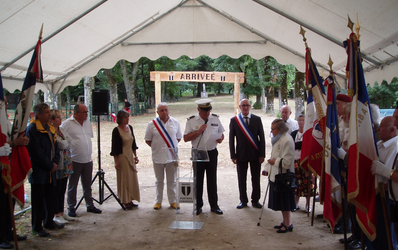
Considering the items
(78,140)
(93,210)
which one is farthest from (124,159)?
(93,210)

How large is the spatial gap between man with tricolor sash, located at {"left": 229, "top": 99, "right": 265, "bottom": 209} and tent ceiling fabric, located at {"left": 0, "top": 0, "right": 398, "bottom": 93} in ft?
5.26

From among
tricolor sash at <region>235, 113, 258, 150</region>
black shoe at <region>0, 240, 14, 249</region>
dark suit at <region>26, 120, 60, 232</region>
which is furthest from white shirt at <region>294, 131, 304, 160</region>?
black shoe at <region>0, 240, 14, 249</region>

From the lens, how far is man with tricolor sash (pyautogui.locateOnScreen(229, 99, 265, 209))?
17.8 ft

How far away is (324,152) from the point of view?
3.68 meters

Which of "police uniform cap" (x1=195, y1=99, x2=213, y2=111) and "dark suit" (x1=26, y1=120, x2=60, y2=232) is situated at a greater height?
"police uniform cap" (x1=195, y1=99, x2=213, y2=111)

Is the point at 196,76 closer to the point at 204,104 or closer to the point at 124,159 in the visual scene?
the point at 204,104

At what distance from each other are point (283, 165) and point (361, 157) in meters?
1.21

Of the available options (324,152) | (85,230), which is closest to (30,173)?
(85,230)

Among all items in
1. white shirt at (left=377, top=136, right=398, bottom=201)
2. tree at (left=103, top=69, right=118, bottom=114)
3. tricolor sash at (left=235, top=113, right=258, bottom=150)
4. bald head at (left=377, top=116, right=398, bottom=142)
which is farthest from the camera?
tree at (left=103, top=69, right=118, bottom=114)

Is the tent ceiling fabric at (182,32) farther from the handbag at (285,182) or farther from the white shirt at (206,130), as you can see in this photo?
the handbag at (285,182)

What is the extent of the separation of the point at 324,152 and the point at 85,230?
3.42 metres

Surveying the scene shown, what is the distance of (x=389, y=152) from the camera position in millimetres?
2988

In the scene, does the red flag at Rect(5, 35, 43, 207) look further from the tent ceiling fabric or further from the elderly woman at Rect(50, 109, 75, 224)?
the tent ceiling fabric

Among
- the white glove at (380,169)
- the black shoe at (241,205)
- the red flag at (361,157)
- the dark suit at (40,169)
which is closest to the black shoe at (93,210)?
the dark suit at (40,169)
